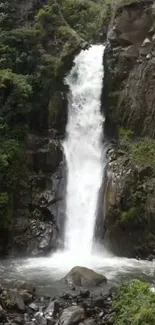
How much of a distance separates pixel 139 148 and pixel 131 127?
1625 mm

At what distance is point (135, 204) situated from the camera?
19078 millimetres

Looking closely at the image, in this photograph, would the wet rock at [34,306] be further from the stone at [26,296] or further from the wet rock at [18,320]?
the wet rock at [18,320]

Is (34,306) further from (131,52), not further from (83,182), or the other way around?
(131,52)

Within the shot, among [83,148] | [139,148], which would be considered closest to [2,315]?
[139,148]

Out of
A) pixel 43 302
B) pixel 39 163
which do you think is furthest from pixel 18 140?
pixel 43 302

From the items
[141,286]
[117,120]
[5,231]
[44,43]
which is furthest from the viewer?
[44,43]

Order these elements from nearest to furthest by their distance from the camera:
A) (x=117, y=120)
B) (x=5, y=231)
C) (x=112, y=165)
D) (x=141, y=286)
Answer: (x=141, y=286) → (x=5, y=231) → (x=112, y=165) → (x=117, y=120)

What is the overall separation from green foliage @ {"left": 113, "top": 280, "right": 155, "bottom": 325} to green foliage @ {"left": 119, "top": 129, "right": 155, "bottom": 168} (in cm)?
799

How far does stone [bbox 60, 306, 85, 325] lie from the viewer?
1167cm

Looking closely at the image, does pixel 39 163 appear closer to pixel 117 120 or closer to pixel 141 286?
pixel 117 120

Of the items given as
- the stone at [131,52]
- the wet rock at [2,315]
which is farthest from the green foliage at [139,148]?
the wet rock at [2,315]

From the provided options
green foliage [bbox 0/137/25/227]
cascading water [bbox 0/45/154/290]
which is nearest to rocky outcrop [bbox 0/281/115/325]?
cascading water [bbox 0/45/154/290]

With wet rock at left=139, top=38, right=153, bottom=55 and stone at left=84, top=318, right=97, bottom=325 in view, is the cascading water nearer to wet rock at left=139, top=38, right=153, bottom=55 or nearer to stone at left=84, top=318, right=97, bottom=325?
wet rock at left=139, top=38, right=153, bottom=55

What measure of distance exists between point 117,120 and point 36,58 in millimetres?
5544
